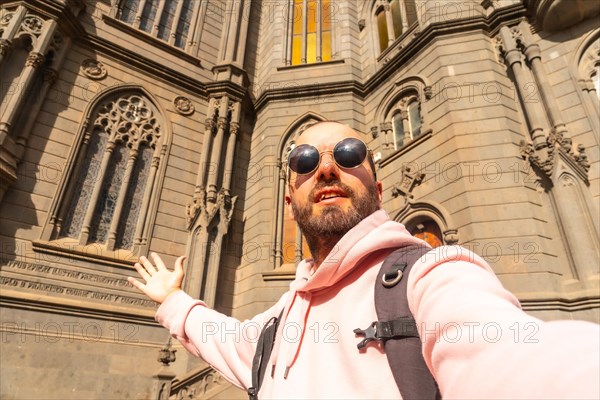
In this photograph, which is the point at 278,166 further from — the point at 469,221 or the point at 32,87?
the point at 32,87

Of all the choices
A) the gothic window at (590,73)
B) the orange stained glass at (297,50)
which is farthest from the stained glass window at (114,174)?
the gothic window at (590,73)

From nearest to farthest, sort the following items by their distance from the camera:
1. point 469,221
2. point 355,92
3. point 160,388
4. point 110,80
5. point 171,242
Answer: point 160,388 < point 469,221 < point 171,242 < point 110,80 < point 355,92

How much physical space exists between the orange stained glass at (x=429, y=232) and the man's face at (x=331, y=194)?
20.1ft

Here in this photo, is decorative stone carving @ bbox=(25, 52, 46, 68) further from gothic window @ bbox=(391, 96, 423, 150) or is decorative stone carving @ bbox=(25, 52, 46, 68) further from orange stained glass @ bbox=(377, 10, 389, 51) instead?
orange stained glass @ bbox=(377, 10, 389, 51)

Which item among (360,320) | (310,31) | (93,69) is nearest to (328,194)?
(360,320)

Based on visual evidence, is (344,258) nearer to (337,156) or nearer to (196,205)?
(337,156)

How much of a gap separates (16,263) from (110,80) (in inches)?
215

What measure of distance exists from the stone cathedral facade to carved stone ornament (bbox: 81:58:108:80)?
47 mm

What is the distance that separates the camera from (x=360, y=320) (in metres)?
0.93

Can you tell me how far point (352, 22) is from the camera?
1192 cm

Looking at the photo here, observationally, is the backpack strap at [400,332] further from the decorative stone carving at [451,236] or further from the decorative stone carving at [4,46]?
the decorative stone carving at [4,46]

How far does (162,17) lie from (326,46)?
5.91 metres

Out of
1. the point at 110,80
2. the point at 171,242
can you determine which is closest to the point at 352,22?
the point at 110,80

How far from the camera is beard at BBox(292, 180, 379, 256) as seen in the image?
121cm
